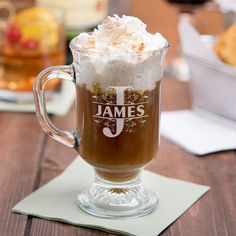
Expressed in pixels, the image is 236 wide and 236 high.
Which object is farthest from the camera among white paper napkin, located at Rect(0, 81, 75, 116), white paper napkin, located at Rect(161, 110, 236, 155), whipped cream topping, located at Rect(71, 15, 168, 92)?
white paper napkin, located at Rect(0, 81, 75, 116)

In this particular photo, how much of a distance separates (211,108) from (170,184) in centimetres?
33

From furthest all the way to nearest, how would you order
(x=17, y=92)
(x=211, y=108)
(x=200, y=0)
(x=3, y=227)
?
(x=200, y=0)
(x=17, y=92)
(x=211, y=108)
(x=3, y=227)

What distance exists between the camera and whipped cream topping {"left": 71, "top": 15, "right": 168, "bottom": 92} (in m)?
0.86

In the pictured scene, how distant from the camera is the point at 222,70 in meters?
1.23

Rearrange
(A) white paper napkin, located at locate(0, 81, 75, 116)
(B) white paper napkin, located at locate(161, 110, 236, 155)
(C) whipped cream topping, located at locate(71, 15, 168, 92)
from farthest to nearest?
(A) white paper napkin, located at locate(0, 81, 75, 116)
(B) white paper napkin, located at locate(161, 110, 236, 155)
(C) whipped cream topping, located at locate(71, 15, 168, 92)

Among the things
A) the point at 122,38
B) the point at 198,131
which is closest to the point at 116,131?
the point at 122,38

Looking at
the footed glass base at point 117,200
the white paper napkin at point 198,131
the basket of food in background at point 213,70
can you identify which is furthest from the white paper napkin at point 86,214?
the basket of food in background at point 213,70

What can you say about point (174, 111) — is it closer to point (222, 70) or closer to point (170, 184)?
point (222, 70)

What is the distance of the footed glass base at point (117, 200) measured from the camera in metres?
0.91

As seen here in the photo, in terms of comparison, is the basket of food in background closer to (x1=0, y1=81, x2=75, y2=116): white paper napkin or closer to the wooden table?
the wooden table

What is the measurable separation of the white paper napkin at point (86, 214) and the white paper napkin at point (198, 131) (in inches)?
5.9

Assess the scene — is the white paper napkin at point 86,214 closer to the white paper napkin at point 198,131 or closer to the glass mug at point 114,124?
the glass mug at point 114,124

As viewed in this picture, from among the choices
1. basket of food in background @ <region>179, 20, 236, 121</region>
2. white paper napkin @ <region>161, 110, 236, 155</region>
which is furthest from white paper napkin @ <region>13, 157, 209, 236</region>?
basket of food in background @ <region>179, 20, 236, 121</region>

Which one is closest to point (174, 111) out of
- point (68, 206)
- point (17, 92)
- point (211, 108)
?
point (211, 108)
